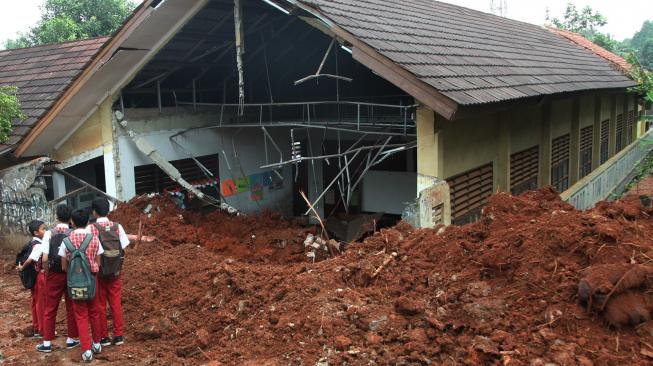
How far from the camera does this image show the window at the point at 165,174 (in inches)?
462

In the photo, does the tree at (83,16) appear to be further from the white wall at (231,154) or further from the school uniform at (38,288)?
the school uniform at (38,288)

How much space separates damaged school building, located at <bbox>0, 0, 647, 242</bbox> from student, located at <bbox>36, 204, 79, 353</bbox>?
354cm

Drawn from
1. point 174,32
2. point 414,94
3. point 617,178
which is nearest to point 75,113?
point 174,32

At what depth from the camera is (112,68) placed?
10.1 metres

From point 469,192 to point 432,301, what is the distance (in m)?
5.69

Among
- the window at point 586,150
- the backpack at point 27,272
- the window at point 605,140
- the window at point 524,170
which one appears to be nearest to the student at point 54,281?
the backpack at point 27,272

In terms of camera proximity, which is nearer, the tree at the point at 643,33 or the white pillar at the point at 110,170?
the white pillar at the point at 110,170

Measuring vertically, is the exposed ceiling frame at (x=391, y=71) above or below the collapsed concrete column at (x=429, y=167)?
above

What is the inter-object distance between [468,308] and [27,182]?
28.9ft

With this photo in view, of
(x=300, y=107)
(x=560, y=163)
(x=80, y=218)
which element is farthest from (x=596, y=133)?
(x=80, y=218)

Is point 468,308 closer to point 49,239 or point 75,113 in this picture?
point 49,239

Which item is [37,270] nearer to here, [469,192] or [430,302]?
[430,302]

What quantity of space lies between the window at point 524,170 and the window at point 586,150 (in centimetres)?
489

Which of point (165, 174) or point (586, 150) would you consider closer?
point (165, 174)
